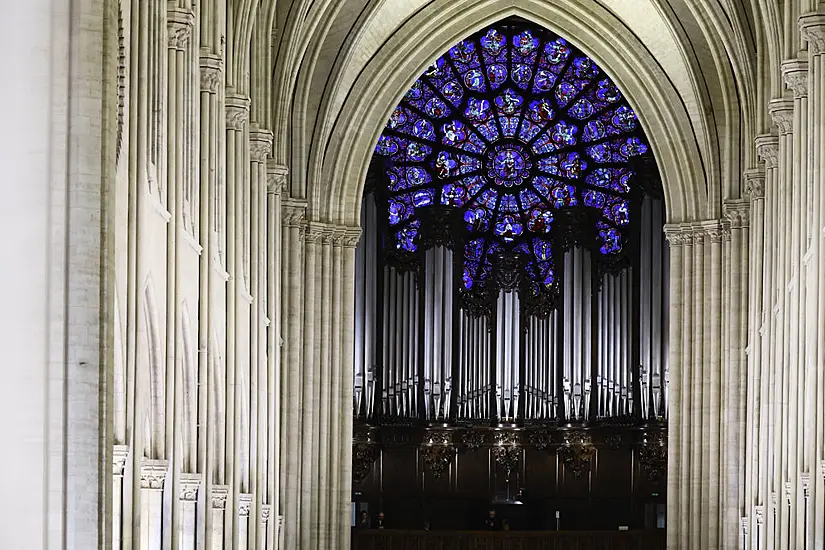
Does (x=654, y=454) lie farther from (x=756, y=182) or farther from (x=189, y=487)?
(x=189, y=487)

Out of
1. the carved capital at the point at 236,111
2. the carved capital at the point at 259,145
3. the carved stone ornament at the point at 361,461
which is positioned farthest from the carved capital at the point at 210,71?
the carved stone ornament at the point at 361,461

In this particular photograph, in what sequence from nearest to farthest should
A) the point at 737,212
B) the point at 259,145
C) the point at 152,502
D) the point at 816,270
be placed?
the point at 152,502, the point at 816,270, the point at 259,145, the point at 737,212

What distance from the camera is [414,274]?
34.7m

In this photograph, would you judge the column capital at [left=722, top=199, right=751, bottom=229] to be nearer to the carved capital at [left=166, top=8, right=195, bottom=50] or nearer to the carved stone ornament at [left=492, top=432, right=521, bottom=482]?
the carved stone ornament at [left=492, top=432, right=521, bottom=482]

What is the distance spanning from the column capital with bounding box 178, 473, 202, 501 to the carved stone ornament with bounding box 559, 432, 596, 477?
15301mm

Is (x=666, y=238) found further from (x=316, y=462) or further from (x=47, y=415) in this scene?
(x=47, y=415)

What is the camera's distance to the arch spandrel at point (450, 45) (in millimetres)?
31734

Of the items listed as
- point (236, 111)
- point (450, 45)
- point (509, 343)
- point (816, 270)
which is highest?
point (450, 45)

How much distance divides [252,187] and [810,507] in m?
9.39

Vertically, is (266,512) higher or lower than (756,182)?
lower

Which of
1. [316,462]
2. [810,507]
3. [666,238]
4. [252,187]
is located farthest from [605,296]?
[810,507]

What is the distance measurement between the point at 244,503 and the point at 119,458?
9.88m

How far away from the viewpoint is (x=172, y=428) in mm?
18344

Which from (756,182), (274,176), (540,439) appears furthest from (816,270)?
(540,439)
